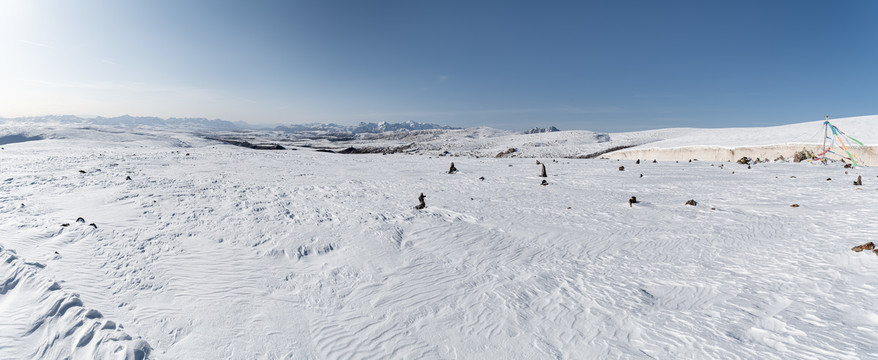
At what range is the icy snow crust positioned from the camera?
15.3 ft

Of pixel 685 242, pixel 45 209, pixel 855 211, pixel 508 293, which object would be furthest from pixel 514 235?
pixel 45 209

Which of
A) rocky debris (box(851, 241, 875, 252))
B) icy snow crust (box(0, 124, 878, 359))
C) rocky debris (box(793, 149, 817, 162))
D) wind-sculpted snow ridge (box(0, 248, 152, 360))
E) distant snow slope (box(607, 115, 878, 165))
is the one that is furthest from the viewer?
distant snow slope (box(607, 115, 878, 165))

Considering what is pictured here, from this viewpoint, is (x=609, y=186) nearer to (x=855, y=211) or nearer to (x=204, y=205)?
(x=855, y=211)

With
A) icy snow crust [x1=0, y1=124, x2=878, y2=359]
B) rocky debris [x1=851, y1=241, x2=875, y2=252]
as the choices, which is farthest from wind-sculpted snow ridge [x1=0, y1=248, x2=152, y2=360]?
rocky debris [x1=851, y1=241, x2=875, y2=252]

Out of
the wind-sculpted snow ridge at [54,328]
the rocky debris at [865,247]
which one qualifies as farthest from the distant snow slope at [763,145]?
the wind-sculpted snow ridge at [54,328]

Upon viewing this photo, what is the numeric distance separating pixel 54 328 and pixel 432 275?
17.8 ft

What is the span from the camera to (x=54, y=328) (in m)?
4.64

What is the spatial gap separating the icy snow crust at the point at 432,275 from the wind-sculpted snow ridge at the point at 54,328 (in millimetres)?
24

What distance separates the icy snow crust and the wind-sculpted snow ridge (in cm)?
2

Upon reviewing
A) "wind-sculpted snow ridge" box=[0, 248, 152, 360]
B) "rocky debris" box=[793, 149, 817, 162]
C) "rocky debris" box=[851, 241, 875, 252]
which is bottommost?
"wind-sculpted snow ridge" box=[0, 248, 152, 360]

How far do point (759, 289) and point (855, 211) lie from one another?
7.72 meters

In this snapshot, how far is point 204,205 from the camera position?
11227 millimetres

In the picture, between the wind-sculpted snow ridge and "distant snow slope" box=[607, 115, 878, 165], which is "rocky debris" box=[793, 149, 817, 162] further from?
the wind-sculpted snow ridge

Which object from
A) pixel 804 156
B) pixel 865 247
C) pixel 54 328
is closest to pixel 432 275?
pixel 54 328
